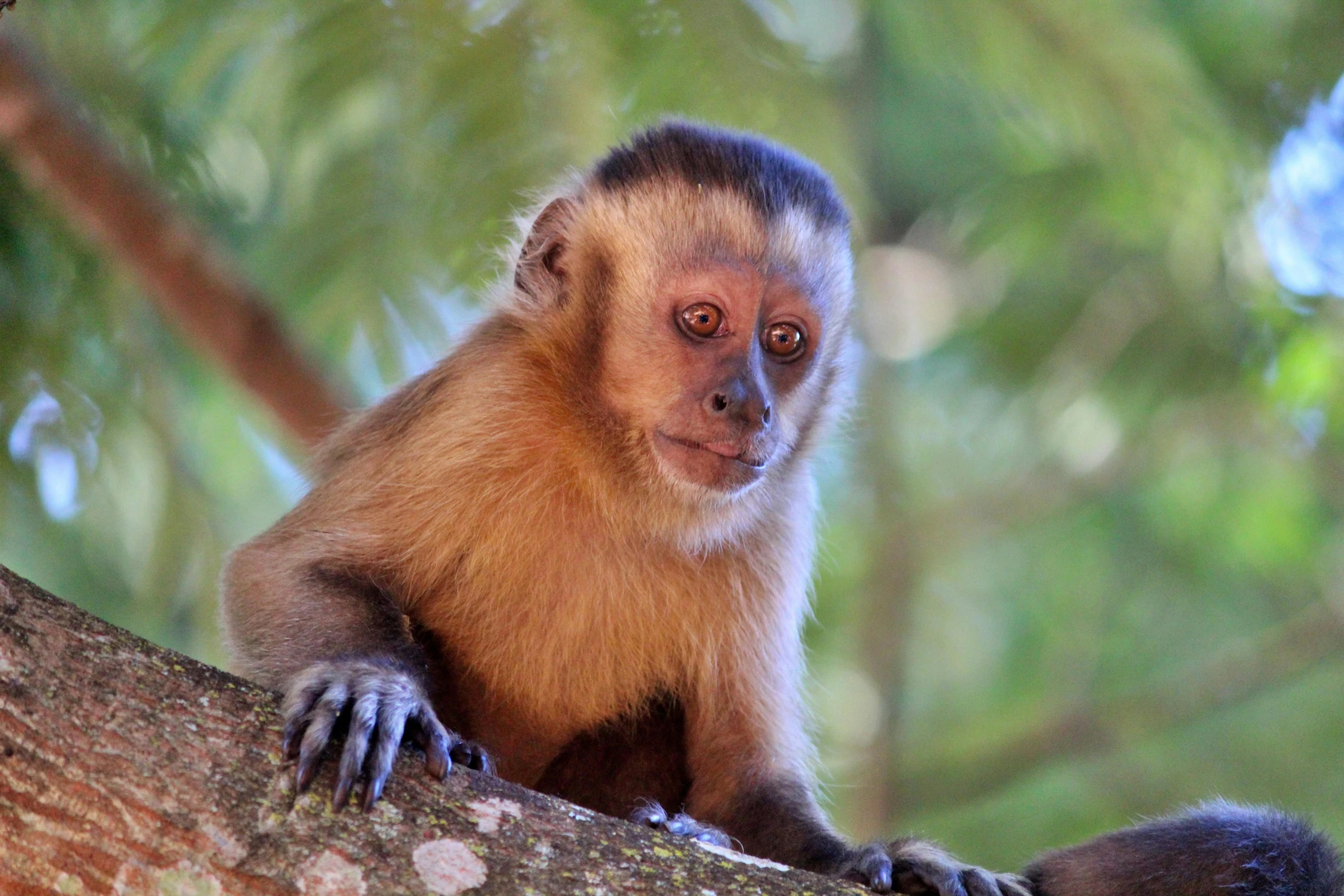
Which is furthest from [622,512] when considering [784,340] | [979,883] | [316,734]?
[316,734]

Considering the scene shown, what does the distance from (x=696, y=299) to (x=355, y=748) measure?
2.68 meters

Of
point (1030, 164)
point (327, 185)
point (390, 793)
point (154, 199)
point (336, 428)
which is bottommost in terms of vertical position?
point (390, 793)

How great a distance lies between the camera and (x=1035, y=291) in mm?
11633

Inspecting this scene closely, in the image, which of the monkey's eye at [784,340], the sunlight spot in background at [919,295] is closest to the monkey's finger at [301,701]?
the monkey's eye at [784,340]

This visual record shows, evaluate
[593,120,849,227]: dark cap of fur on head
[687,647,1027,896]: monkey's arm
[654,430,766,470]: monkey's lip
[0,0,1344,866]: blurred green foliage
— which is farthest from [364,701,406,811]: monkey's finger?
[0,0,1344,866]: blurred green foliage

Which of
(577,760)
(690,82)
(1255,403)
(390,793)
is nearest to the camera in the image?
(390,793)

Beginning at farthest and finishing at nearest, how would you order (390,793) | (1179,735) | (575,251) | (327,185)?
(1179,735) < (327,185) < (575,251) < (390,793)

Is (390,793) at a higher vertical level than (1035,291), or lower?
lower

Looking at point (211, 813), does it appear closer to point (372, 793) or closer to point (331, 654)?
point (372, 793)

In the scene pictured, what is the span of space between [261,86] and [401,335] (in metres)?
1.52

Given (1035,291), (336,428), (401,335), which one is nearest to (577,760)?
(336,428)

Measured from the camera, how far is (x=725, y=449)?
557 cm

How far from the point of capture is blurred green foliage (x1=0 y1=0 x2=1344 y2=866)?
6.96 m

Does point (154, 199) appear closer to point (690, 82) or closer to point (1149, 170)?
point (690, 82)
